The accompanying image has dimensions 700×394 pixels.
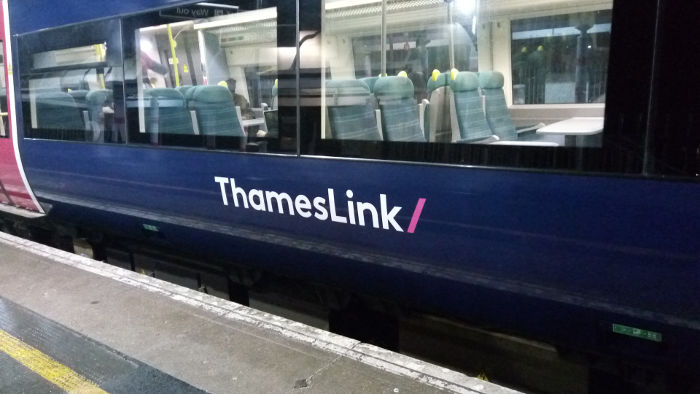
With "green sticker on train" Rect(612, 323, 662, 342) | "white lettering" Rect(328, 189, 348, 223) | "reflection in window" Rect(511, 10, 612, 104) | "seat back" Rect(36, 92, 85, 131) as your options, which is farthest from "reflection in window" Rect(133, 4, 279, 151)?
"green sticker on train" Rect(612, 323, 662, 342)

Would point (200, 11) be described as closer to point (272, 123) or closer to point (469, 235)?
point (272, 123)

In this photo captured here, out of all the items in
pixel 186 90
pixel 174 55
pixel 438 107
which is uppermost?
pixel 174 55

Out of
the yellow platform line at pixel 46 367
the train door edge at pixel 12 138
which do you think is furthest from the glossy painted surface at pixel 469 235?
the train door edge at pixel 12 138

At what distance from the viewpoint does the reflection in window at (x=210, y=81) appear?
3.54 metres

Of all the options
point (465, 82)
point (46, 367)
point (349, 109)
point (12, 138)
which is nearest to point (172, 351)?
point (46, 367)

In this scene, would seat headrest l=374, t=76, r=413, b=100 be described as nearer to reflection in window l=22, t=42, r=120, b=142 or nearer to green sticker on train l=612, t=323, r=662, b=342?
green sticker on train l=612, t=323, r=662, b=342

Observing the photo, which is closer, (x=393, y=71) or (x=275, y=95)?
(x=393, y=71)

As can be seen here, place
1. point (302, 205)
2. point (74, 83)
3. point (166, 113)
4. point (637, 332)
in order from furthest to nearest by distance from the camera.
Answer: point (74, 83), point (166, 113), point (302, 205), point (637, 332)

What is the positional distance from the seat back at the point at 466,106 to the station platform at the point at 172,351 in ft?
3.85

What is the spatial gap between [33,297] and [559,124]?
141 inches

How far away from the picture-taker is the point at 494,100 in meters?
2.95

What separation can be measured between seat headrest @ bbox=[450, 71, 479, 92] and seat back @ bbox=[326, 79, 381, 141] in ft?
1.57

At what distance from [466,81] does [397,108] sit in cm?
40

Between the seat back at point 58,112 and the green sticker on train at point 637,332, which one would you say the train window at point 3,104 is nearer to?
the seat back at point 58,112
